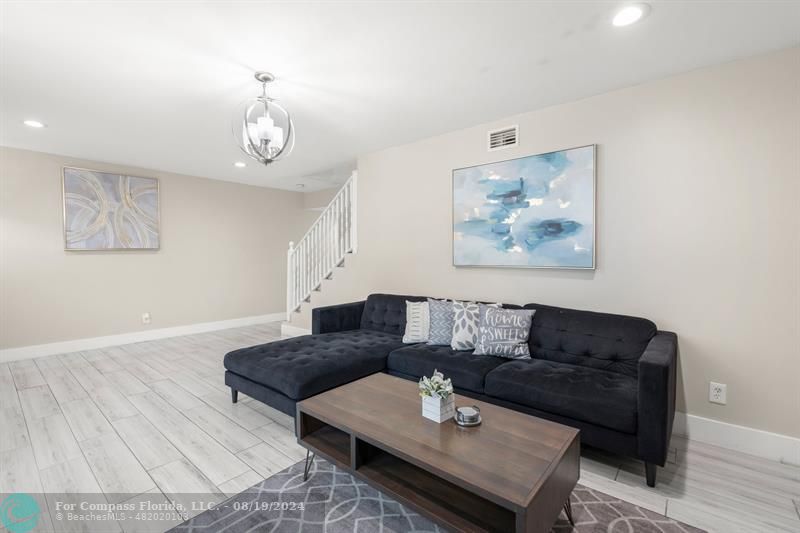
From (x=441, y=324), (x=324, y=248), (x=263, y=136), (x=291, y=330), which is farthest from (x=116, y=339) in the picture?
(x=441, y=324)

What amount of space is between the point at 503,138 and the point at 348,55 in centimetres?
164

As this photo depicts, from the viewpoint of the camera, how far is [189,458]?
216 centimetres

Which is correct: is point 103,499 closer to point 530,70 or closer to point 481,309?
point 481,309

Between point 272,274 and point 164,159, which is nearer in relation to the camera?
point 164,159

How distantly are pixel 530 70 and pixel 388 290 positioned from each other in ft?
8.73

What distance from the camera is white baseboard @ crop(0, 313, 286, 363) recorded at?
13.7ft

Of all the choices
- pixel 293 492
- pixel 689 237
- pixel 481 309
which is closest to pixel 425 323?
pixel 481 309

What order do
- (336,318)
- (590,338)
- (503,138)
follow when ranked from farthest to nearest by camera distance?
(336,318) → (503,138) → (590,338)

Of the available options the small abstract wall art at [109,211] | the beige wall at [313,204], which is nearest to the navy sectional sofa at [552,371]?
the small abstract wall art at [109,211]

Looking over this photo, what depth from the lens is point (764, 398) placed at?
2229mm

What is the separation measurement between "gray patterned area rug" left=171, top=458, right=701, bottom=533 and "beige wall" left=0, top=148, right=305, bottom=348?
4365mm

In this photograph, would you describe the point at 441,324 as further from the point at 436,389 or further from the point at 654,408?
the point at 654,408

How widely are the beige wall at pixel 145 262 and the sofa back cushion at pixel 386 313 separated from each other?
3.42 m

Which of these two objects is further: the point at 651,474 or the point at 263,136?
the point at 263,136
